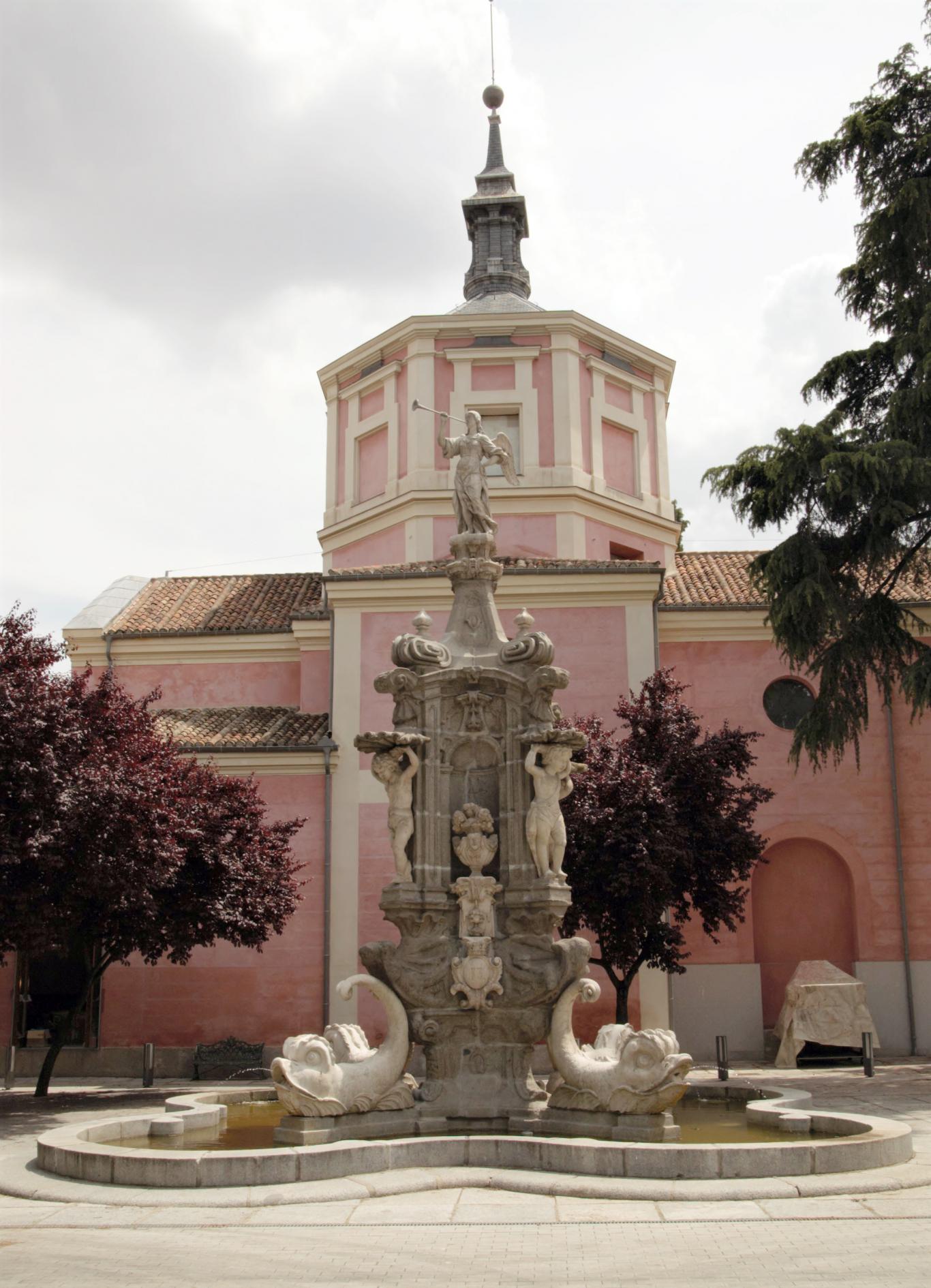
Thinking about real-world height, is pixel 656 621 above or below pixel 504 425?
below

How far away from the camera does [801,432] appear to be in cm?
2097

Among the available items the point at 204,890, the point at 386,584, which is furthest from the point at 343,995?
the point at 386,584

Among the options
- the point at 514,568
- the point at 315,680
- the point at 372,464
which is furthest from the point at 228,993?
the point at 372,464

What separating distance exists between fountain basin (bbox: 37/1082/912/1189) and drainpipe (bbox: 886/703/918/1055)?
44.8 ft

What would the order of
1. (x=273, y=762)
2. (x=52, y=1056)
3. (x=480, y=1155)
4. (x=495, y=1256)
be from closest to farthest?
(x=495, y=1256)
(x=480, y=1155)
(x=52, y=1056)
(x=273, y=762)

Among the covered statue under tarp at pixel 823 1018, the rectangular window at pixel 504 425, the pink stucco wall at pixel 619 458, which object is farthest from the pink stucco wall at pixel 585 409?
the covered statue under tarp at pixel 823 1018

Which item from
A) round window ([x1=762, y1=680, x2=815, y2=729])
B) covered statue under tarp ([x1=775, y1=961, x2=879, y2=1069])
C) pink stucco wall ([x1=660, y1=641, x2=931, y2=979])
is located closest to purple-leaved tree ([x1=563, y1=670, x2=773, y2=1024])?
covered statue under tarp ([x1=775, y1=961, x2=879, y2=1069])

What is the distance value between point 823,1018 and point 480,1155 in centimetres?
1309

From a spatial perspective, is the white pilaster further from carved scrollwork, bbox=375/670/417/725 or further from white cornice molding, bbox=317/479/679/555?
carved scrollwork, bbox=375/670/417/725

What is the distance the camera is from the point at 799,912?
25.0 meters

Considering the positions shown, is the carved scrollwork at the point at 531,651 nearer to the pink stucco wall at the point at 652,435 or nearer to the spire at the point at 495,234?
the pink stucco wall at the point at 652,435

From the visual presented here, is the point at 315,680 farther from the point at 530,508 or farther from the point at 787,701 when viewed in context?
the point at 787,701

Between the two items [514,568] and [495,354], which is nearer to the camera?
[514,568]

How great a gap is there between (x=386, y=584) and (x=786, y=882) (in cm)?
937
